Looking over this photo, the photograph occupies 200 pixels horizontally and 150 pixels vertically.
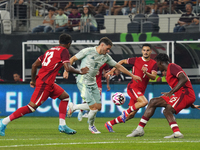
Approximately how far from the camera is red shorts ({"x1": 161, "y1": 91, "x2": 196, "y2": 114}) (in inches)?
332

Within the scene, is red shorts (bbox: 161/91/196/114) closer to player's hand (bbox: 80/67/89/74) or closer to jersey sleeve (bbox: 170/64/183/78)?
jersey sleeve (bbox: 170/64/183/78)

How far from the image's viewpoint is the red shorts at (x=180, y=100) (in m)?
8.42

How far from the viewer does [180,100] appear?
8461 millimetres

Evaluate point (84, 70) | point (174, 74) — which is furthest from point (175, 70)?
point (84, 70)

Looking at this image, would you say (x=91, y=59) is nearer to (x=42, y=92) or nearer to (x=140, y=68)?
(x=42, y=92)

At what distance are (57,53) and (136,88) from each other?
283 cm

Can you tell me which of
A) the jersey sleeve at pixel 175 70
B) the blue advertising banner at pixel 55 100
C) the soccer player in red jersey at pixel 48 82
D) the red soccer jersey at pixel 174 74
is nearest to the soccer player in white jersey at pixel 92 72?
the soccer player in red jersey at pixel 48 82

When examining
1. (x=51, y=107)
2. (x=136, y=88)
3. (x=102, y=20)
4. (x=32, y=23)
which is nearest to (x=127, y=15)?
(x=102, y=20)

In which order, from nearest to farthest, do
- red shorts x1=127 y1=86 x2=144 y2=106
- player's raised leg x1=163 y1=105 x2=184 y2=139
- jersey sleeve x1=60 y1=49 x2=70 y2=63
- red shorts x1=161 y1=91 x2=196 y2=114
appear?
player's raised leg x1=163 y1=105 x2=184 y2=139 < red shorts x1=161 y1=91 x2=196 y2=114 < jersey sleeve x1=60 y1=49 x2=70 y2=63 < red shorts x1=127 y1=86 x2=144 y2=106

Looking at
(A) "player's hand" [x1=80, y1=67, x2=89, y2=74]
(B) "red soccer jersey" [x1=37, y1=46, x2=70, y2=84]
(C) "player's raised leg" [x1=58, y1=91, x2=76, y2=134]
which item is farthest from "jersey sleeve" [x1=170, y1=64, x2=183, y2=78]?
(C) "player's raised leg" [x1=58, y1=91, x2=76, y2=134]

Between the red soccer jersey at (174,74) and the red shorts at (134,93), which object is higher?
the red soccer jersey at (174,74)

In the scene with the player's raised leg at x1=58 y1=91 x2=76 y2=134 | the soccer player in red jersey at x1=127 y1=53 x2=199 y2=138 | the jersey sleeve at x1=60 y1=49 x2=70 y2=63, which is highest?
the jersey sleeve at x1=60 y1=49 x2=70 y2=63

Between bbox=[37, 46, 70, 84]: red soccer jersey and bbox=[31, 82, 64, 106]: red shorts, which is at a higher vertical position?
bbox=[37, 46, 70, 84]: red soccer jersey

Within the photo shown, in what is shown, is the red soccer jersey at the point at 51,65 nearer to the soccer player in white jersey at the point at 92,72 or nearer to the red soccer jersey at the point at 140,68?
the soccer player in white jersey at the point at 92,72
